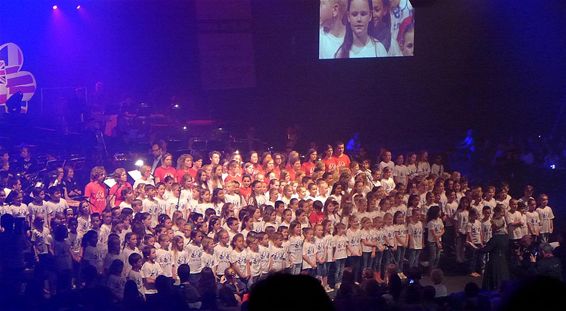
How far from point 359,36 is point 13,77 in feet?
27.6

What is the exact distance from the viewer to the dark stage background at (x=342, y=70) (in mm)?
17109

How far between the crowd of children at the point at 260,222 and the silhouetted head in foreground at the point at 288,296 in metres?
7.12

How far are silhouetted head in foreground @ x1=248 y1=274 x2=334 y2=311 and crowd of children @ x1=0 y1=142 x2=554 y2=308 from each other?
23.4 feet

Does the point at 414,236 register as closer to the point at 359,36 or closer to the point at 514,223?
the point at 514,223

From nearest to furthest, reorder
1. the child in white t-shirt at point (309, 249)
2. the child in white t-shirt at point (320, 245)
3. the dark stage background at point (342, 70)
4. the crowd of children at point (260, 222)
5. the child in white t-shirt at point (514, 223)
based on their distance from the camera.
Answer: the crowd of children at point (260, 222) < the child in white t-shirt at point (309, 249) < the child in white t-shirt at point (320, 245) < the child in white t-shirt at point (514, 223) < the dark stage background at point (342, 70)

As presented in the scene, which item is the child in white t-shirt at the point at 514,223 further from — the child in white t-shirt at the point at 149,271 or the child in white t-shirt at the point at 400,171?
the child in white t-shirt at the point at 149,271

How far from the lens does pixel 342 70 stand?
58.6ft

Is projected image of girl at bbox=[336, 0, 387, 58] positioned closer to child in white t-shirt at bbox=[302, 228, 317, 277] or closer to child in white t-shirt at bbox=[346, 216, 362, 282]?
child in white t-shirt at bbox=[346, 216, 362, 282]

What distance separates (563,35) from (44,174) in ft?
41.4

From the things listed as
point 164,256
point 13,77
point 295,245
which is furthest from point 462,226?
point 13,77

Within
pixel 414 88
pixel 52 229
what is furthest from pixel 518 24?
pixel 52 229

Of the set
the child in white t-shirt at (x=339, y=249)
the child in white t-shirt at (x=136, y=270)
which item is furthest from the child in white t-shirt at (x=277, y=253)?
the child in white t-shirt at (x=136, y=270)

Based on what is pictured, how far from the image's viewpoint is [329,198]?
10.9m

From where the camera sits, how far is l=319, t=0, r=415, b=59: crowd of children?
15812mm
